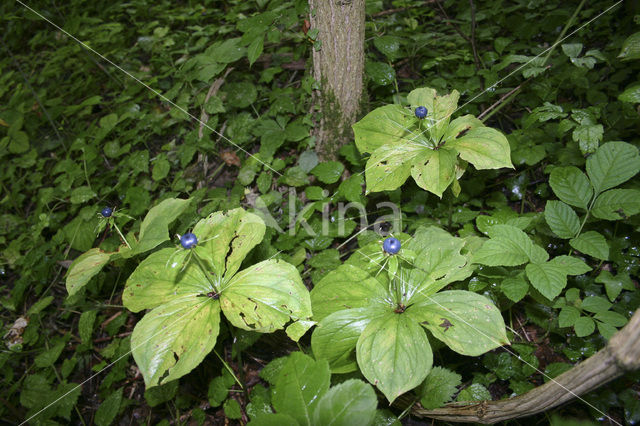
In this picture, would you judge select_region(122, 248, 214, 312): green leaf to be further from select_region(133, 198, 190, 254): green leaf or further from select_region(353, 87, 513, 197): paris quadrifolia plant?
select_region(353, 87, 513, 197): paris quadrifolia plant

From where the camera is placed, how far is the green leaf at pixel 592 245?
1.74 meters

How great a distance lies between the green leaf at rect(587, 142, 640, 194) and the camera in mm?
1823

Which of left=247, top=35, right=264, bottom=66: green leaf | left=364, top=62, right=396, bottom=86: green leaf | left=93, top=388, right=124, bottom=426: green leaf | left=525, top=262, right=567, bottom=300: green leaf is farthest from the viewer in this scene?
left=364, top=62, right=396, bottom=86: green leaf

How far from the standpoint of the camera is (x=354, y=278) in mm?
1604

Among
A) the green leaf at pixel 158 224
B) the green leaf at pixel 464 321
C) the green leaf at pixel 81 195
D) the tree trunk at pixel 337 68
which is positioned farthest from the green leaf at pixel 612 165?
the green leaf at pixel 81 195

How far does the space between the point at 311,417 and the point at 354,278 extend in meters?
0.58

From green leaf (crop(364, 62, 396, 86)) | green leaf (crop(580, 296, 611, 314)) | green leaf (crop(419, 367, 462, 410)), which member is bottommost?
green leaf (crop(419, 367, 462, 410))

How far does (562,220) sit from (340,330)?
4.43 feet

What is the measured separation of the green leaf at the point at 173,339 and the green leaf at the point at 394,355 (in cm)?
63

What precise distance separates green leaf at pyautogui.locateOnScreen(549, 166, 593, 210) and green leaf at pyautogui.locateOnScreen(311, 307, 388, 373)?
1.28 m

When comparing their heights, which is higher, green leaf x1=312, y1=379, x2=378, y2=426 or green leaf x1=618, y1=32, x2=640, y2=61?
green leaf x1=618, y1=32, x2=640, y2=61

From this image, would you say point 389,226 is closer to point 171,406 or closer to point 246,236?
point 246,236

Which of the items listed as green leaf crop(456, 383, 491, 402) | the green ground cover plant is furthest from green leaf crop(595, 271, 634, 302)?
green leaf crop(456, 383, 491, 402)

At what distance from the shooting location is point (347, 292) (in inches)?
63.0
